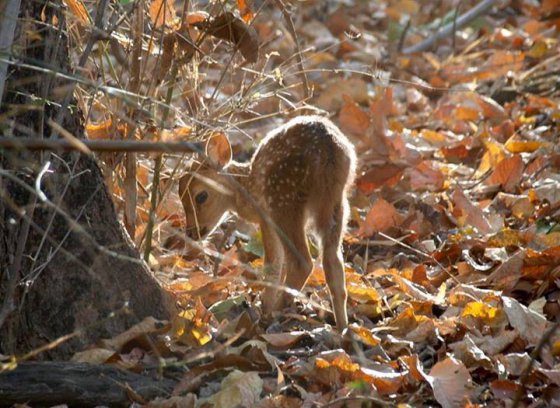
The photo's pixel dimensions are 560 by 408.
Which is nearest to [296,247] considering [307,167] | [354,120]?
[307,167]

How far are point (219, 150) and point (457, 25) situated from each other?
6466mm

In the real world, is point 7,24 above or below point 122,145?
above

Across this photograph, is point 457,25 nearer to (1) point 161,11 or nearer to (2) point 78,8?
(1) point 161,11

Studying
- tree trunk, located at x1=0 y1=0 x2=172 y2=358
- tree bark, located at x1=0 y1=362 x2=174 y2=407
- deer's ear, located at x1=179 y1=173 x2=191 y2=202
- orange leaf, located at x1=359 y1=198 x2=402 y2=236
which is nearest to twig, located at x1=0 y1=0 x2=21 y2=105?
tree trunk, located at x1=0 y1=0 x2=172 y2=358

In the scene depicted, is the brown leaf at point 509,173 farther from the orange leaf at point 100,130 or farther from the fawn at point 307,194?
the orange leaf at point 100,130

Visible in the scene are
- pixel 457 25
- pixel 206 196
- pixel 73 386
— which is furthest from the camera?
pixel 457 25

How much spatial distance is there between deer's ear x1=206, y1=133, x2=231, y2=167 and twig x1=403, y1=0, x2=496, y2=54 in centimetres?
610

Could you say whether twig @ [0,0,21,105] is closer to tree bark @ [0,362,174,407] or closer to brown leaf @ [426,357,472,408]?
tree bark @ [0,362,174,407]

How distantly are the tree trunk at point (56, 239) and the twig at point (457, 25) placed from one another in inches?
310

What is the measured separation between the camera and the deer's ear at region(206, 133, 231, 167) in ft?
22.4

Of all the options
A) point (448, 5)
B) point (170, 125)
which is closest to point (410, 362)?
point (170, 125)

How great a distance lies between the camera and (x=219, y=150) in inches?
275

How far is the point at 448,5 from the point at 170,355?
1014 centimetres

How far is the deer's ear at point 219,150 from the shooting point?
22.4ft
